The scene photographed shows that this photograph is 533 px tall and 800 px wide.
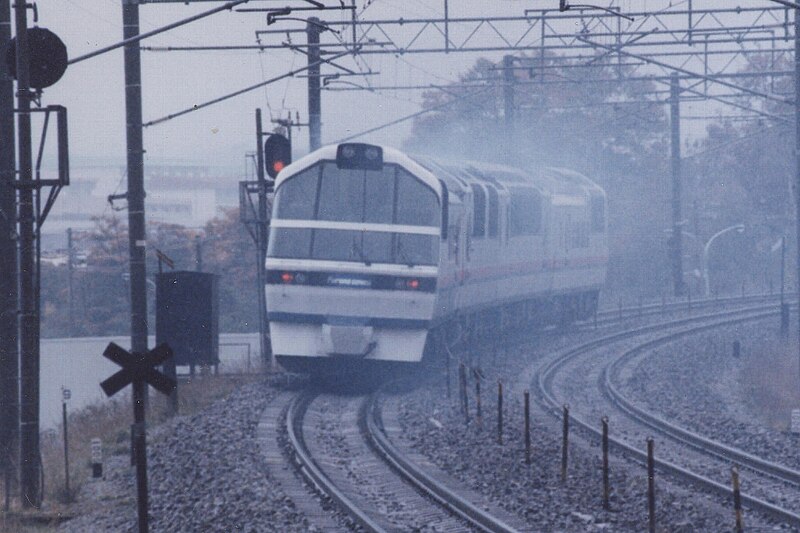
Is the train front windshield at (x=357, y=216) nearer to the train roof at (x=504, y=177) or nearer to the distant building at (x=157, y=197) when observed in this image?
the train roof at (x=504, y=177)

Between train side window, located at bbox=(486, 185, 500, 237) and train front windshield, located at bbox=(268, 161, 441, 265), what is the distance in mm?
5063

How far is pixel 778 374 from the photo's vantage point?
26.0 m

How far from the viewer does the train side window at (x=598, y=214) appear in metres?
36.4

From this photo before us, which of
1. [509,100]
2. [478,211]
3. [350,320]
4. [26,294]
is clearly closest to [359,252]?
[350,320]

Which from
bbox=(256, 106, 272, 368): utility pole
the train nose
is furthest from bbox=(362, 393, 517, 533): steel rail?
bbox=(256, 106, 272, 368): utility pole

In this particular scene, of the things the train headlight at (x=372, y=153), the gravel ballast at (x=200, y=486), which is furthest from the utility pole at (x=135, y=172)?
the train headlight at (x=372, y=153)

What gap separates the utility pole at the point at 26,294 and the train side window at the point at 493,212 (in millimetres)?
12890

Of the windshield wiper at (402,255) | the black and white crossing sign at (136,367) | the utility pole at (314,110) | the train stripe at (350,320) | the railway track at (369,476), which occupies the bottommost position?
the railway track at (369,476)

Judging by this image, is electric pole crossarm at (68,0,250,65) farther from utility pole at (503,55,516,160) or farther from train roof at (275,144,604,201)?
utility pole at (503,55,516,160)

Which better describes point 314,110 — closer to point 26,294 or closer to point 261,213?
point 261,213

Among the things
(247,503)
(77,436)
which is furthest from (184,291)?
(247,503)

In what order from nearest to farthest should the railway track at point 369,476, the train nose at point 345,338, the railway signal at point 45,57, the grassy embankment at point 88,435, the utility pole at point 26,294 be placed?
1. the railway track at point 369,476
2. the utility pole at point 26,294
3. the railway signal at point 45,57
4. the grassy embankment at point 88,435
5. the train nose at point 345,338

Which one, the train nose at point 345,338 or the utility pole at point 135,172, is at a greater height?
the utility pole at point 135,172

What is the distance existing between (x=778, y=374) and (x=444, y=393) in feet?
24.3
